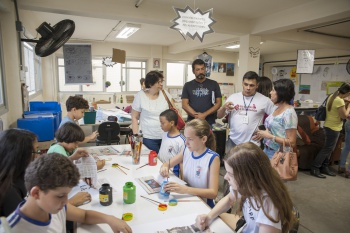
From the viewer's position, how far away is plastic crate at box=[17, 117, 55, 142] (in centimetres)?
269

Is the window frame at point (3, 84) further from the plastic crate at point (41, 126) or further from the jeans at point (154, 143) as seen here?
the jeans at point (154, 143)

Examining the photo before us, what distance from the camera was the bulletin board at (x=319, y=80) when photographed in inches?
290

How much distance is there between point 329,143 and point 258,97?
2.22 metres

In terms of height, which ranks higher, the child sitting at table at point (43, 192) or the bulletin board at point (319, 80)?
the bulletin board at point (319, 80)

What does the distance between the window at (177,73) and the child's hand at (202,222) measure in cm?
773

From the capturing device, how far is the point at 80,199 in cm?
137

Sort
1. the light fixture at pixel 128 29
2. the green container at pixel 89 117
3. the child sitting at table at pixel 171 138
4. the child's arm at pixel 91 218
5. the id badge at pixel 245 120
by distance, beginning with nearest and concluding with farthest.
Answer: the child's arm at pixel 91 218 < the child sitting at table at pixel 171 138 < the id badge at pixel 245 120 < the green container at pixel 89 117 < the light fixture at pixel 128 29

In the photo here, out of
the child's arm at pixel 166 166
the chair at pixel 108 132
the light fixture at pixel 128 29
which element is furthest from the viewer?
the light fixture at pixel 128 29

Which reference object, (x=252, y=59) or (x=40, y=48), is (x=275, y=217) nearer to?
(x=40, y=48)

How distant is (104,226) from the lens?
119cm

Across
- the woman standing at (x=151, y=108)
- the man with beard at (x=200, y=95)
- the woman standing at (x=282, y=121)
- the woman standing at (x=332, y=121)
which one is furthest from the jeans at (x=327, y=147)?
the woman standing at (x=151, y=108)

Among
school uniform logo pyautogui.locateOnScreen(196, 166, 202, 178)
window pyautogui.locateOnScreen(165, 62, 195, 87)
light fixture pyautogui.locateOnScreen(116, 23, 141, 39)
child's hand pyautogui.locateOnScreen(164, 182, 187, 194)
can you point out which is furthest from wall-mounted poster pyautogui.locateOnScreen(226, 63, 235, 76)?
child's hand pyautogui.locateOnScreen(164, 182, 187, 194)

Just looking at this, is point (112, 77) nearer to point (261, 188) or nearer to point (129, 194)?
point (129, 194)

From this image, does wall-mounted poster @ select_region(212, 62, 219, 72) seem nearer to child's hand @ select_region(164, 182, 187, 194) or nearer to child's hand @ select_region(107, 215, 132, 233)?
child's hand @ select_region(164, 182, 187, 194)
